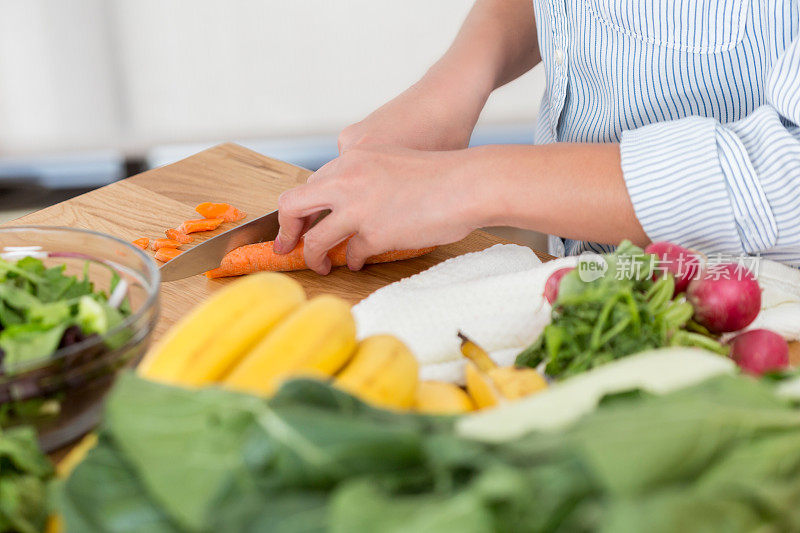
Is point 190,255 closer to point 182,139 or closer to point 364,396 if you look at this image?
point 364,396

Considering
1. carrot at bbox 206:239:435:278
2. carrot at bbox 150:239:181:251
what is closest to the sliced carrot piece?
carrot at bbox 150:239:181:251

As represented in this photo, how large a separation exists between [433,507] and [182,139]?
2814 millimetres

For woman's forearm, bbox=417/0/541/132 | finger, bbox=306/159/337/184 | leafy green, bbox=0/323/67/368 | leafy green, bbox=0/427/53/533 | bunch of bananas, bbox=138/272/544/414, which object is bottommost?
leafy green, bbox=0/427/53/533

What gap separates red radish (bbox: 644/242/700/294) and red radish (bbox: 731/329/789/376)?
0.07 metres

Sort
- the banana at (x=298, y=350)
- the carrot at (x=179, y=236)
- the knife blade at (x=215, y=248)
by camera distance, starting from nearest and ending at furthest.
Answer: the banana at (x=298, y=350) → the knife blade at (x=215, y=248) → the carrot at (x=179, y=236)

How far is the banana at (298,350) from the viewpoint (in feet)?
1.57

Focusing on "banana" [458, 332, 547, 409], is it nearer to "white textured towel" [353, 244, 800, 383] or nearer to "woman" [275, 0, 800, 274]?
"white textured towel" [353, 244, 800, 383]

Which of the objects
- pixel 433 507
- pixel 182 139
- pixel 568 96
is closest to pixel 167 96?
pixel 182 139

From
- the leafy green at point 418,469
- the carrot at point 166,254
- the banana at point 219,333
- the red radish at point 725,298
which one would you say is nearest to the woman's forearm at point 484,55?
the carrot at point 166,254

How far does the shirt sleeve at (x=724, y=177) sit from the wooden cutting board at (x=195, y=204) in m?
0.21

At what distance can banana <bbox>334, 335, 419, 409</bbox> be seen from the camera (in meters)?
0.49

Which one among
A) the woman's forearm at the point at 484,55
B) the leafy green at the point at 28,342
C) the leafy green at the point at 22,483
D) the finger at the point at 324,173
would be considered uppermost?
the woman's forearm at the point at 484,55

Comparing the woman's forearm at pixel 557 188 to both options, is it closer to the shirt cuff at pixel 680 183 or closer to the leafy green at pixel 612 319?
the shirt cuff at pixel 680 183

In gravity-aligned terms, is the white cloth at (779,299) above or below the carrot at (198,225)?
above
